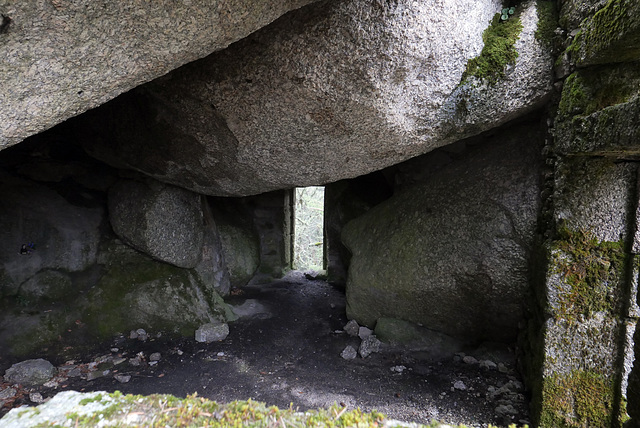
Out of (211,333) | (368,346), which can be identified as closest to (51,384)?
(211,333)

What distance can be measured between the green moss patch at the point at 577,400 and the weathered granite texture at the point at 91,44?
10.9 ft

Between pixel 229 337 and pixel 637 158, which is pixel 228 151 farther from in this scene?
pixel 637 158

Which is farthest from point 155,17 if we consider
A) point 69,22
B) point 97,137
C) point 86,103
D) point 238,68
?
point 97,137

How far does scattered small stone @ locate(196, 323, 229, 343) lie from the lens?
4.61 meters

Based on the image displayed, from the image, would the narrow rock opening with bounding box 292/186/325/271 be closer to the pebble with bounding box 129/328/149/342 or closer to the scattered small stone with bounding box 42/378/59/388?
the pebble with bounding box 129/328/149/342

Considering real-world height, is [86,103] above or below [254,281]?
above

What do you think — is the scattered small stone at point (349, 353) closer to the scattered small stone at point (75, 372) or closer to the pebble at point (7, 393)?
the scattered small stone at point (75, 372)

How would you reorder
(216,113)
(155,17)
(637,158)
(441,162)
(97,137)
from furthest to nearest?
(441,162) < (97,137) < (216,113) < (637,158) < (155,17)

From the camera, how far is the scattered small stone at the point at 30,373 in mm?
3426

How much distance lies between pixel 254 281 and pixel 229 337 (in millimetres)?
2971

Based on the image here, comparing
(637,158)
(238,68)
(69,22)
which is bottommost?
(637,158)

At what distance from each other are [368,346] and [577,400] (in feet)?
7.18

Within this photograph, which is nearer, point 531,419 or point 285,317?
point 531,419

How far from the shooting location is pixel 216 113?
322cm
